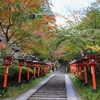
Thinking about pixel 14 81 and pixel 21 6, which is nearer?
pixel 21 6

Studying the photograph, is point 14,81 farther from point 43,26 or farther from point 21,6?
point 21,6

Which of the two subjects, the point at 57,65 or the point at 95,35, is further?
the point at 57,65

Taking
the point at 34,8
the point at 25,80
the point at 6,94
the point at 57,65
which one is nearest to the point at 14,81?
the point at 25,80

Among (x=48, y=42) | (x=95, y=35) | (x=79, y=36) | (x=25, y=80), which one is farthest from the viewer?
(x=25, y=80)

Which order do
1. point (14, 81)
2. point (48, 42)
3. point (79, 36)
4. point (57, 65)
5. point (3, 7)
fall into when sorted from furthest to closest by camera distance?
point (57, 65) → point (14, 81) → point (48, 42) → point (79, 36) → point (3, 7)

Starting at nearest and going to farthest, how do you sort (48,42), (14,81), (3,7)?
(3,7), (48,42), (14,81)

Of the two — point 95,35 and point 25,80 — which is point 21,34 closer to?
point 95,35

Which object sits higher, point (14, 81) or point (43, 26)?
point (43, 26)

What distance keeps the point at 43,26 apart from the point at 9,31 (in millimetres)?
2212

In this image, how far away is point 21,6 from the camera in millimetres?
9516

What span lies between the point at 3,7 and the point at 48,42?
3.77 meters

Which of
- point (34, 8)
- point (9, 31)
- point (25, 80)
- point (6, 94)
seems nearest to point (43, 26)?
point (34, 8)

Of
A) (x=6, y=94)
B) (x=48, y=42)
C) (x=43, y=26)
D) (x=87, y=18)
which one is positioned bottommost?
(x=6, y=94)

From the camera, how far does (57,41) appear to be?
11.7 meters
